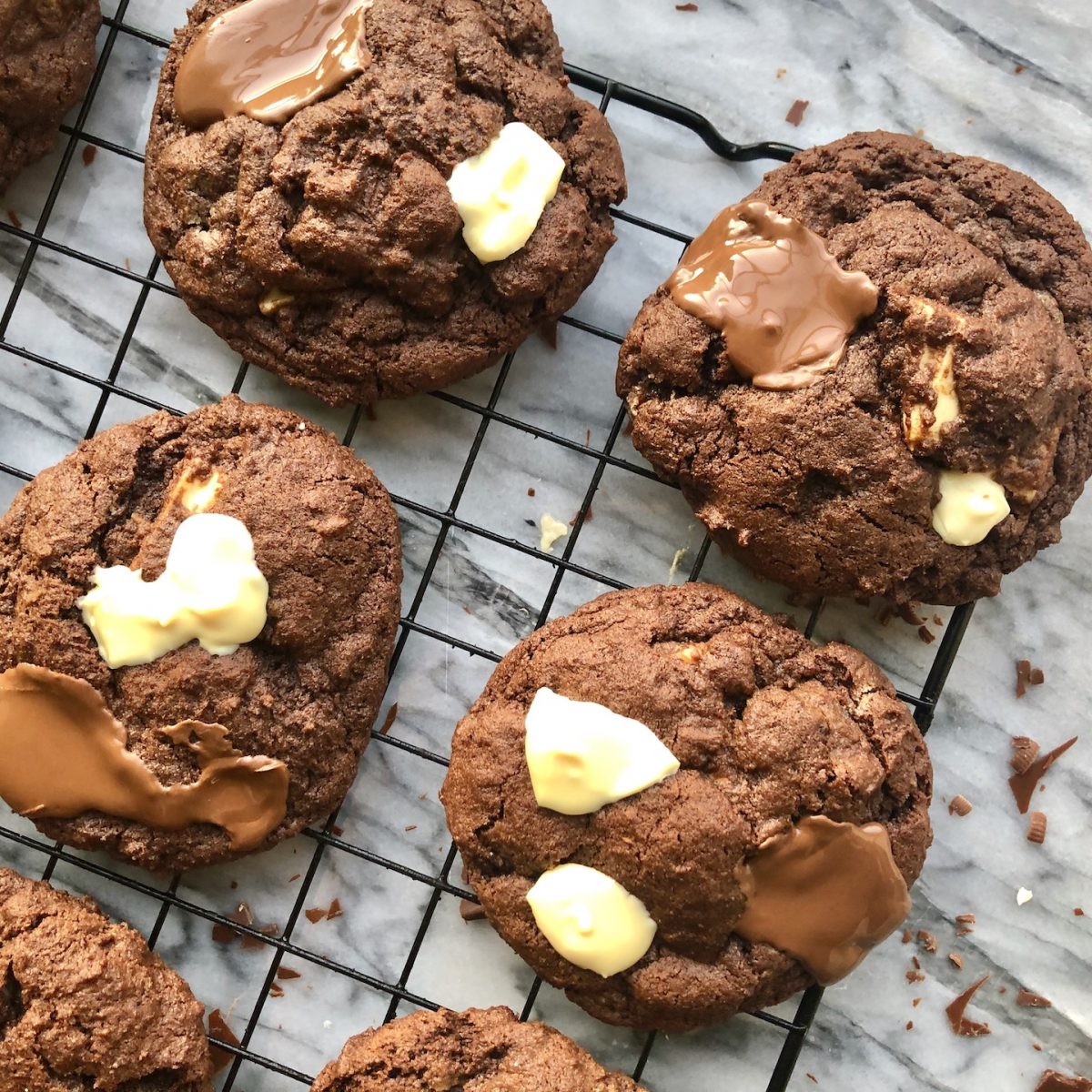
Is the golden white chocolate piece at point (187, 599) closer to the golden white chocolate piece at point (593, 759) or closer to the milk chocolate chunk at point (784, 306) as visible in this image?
the golden white chocolate piece at point (593, 759)

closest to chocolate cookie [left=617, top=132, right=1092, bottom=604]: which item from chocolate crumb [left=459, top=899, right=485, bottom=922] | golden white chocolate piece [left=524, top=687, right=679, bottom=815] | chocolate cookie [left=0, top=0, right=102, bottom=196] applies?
golden white chocolate piece [left=524, top=687, right=679, bottom=815]

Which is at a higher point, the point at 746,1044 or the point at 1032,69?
the point at 1032,69

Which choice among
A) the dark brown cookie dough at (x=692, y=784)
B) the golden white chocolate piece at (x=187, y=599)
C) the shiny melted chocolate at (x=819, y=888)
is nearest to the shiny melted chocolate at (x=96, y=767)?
the golden white chocolate piece at (x=187, y=599)

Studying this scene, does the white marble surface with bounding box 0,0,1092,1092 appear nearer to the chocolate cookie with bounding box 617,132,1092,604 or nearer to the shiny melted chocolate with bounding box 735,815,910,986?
the chocolate cookie with bounding box 617,132,1092,604

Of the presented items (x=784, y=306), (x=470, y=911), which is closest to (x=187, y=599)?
(x=470, y=911)

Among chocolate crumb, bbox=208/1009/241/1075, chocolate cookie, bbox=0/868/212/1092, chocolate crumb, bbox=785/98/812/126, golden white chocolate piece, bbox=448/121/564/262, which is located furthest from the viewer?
chocolate crumb, bbox=785/98/812/126

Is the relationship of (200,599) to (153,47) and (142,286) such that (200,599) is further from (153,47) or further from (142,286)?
(153,47)

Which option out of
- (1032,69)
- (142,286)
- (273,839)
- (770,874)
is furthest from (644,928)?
(1032,69)
